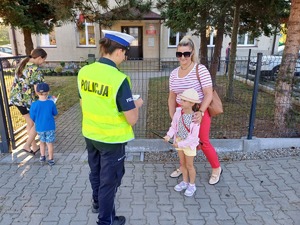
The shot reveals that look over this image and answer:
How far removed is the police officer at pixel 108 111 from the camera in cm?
195

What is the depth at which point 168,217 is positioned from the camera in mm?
2604

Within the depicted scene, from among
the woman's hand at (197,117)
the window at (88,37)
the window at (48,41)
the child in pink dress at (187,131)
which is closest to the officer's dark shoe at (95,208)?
the child in pink dress at (187,131)

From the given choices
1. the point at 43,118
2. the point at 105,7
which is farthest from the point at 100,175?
the point at 105,7

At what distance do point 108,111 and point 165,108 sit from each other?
374 cm

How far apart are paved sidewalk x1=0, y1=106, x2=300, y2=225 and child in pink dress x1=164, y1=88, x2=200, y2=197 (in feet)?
1.11

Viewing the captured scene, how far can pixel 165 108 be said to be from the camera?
570 centimetres

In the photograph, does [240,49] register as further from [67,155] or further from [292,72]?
[67,155]

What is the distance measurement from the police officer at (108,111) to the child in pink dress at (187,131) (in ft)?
2.15

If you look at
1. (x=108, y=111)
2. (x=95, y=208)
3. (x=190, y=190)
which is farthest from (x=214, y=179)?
(x=108, y=111)

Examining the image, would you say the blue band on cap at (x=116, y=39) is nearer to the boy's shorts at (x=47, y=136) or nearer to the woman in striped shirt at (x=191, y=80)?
the woman in striped shirt at (x=191, y=80)

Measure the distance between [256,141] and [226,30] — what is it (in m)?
5.34

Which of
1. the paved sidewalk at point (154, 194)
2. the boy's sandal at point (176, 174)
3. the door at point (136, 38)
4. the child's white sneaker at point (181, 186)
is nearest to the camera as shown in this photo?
the paved sidewalk at point (154, 194)

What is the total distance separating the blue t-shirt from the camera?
11.3 ft

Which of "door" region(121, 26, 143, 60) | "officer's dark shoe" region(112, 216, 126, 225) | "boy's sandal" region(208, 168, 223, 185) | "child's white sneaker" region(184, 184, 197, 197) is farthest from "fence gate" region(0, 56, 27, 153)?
"door" region(121, 26, 143, 60)
